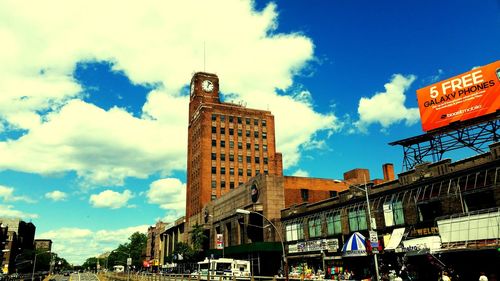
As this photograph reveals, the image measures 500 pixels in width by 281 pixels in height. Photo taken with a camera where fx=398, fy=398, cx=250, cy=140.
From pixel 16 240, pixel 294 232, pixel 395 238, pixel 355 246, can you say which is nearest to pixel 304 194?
pixel 294 232

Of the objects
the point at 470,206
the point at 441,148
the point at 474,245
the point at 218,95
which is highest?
the point at 218,95

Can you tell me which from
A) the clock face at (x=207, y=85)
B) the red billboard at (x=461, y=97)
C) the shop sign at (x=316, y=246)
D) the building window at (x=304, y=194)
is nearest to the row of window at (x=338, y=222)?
the shop sign at (x=316, y=246)

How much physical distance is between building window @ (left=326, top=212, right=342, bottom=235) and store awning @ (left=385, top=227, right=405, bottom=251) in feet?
27.0

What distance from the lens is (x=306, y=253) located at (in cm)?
4856

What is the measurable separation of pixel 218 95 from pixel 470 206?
Answer: 90.0 meters

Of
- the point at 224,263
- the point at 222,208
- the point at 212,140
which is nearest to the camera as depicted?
the point at 224,263

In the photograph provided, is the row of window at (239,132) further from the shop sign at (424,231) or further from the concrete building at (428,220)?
the shop sign at (424,231)

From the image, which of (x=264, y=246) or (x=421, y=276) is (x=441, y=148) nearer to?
(x=421, y=276)

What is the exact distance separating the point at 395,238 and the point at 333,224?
33.0ft

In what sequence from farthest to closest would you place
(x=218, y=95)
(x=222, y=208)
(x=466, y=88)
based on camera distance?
(x=218, y=95), (x=222, y=208), (x=466, y=88)

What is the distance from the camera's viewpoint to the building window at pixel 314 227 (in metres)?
47.7

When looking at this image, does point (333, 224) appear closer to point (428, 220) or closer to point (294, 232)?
point (294, 232)

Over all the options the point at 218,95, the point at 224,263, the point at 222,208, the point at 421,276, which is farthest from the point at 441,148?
the point at 218,95

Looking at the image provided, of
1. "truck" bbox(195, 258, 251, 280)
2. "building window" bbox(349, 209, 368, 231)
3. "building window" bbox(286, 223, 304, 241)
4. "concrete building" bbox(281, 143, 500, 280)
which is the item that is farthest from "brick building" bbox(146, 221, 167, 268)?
"building window" bbox(349, 209, 368, 231)
